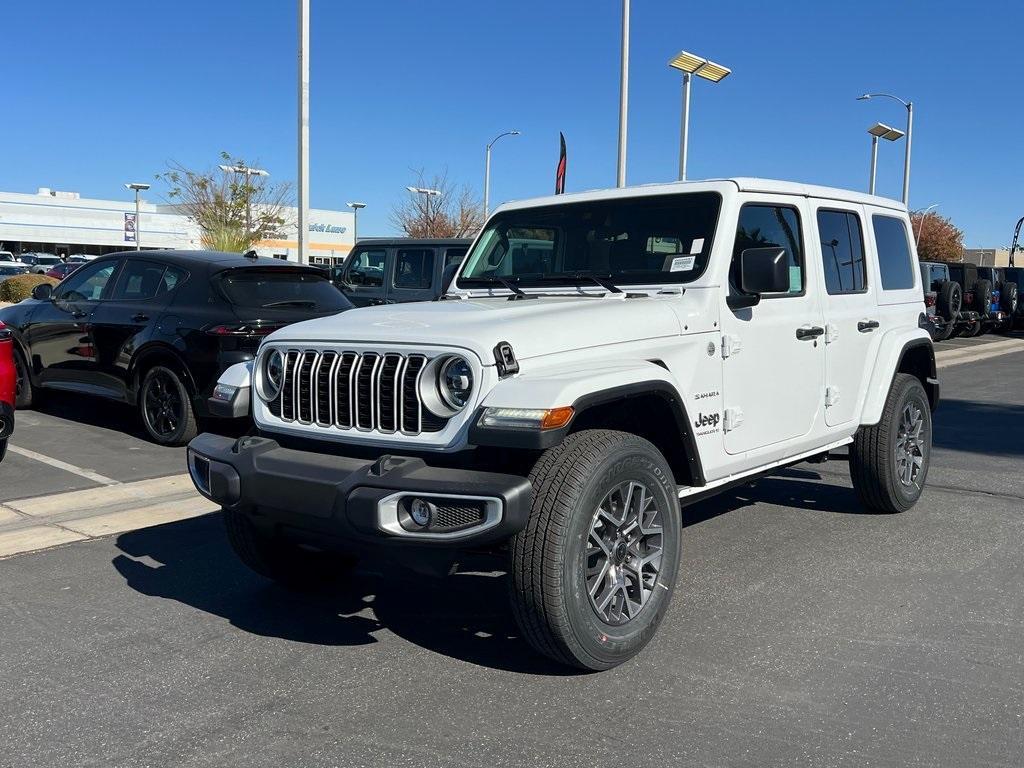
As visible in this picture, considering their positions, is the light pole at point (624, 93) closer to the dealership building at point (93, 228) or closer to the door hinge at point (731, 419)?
the door hinge at point (731, 419)

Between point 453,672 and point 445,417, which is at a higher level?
point 445,417

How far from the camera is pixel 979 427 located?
10.4 metres

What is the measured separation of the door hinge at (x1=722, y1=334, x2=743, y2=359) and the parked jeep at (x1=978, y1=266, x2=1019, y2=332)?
24.4 meters

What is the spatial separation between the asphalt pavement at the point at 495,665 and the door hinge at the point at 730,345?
117cm

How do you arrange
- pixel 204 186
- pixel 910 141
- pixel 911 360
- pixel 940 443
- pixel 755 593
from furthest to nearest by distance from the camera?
pixel 204 186 → pixel 910 141 → pixel 940 443 → pixel 911 360 → pixel 755 593

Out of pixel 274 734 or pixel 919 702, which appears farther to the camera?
pixel 919 702

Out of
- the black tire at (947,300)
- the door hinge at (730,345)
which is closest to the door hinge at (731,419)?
the door hinge at (730,345)

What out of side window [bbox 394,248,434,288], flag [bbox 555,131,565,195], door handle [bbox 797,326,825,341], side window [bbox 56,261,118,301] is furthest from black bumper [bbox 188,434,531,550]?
flag [bbox 555,131,565,195]

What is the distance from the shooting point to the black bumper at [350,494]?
334 cm

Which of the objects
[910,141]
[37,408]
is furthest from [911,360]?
[910,141]

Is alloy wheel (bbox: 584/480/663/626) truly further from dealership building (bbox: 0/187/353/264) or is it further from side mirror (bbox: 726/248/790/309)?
dealership building (bbox: 0/187/353/264)

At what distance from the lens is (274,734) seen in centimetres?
328

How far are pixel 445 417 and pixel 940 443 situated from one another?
7.06 meters

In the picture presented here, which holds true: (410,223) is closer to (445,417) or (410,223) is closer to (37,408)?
(37,408)
